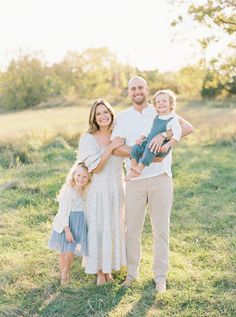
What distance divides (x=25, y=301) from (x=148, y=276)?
118cm

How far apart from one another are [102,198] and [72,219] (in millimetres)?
351

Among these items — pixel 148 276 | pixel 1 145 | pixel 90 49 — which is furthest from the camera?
pixel 90 49

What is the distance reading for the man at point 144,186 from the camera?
13.8 feet

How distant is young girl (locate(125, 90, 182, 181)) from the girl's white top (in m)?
0.56

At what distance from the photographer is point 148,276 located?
15.4 feet

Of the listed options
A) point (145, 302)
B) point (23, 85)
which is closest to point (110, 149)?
point (145, 302)

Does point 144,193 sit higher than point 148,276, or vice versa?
point 144,193

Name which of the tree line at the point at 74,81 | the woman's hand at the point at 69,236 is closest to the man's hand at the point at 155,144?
the woman's hand at the point at 69,236

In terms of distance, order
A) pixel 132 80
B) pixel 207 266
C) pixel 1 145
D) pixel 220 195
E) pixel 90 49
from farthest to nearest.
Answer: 1. pixel 90 49
2. pixel 1 145
3. pixel 220 195
4. pixel 207 266
5. pixel 132 80

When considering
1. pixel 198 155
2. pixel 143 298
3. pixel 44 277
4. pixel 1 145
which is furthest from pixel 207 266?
pixel 1 145

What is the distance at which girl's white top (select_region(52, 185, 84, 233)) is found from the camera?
4.40 m

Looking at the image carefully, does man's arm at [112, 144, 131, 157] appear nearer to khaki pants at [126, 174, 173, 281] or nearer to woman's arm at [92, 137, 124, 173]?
woman's arm at [92, 137, 124, 173]

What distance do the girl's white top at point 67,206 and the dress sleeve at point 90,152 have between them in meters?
0.32

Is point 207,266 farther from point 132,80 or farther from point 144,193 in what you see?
point 132,80
